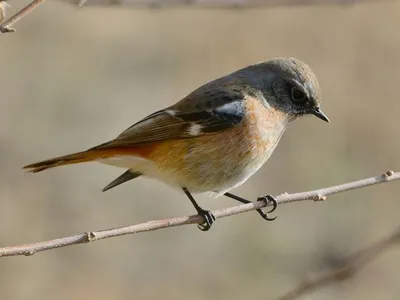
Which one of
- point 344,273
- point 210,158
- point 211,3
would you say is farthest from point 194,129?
point 344,273

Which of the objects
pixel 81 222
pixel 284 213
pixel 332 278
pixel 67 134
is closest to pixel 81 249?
pixel 81 222

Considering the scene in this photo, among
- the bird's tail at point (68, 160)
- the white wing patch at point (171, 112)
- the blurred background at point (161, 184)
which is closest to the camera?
the bird's tail at point (68, 160)

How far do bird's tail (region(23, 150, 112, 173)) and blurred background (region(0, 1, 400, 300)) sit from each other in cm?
209

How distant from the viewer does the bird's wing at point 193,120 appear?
3.73 metres

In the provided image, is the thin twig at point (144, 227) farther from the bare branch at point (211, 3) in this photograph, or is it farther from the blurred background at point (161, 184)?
the blurred background at point (161, 184)

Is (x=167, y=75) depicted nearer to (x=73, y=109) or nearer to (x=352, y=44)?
(x=73, y=109)

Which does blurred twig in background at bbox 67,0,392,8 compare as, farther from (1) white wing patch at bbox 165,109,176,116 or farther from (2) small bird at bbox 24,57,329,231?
(1) white wing patch at bbox 165,109,176,116

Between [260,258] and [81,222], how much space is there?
1.56 metres

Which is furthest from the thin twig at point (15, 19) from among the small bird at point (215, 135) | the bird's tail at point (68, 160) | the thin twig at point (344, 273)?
the small bird at point (215, 135)

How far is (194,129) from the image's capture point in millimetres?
3762

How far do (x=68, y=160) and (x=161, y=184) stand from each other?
3.80m

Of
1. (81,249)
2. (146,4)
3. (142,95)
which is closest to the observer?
(146,4)

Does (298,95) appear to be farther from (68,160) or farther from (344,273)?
(344,273)

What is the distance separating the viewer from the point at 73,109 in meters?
7.29
